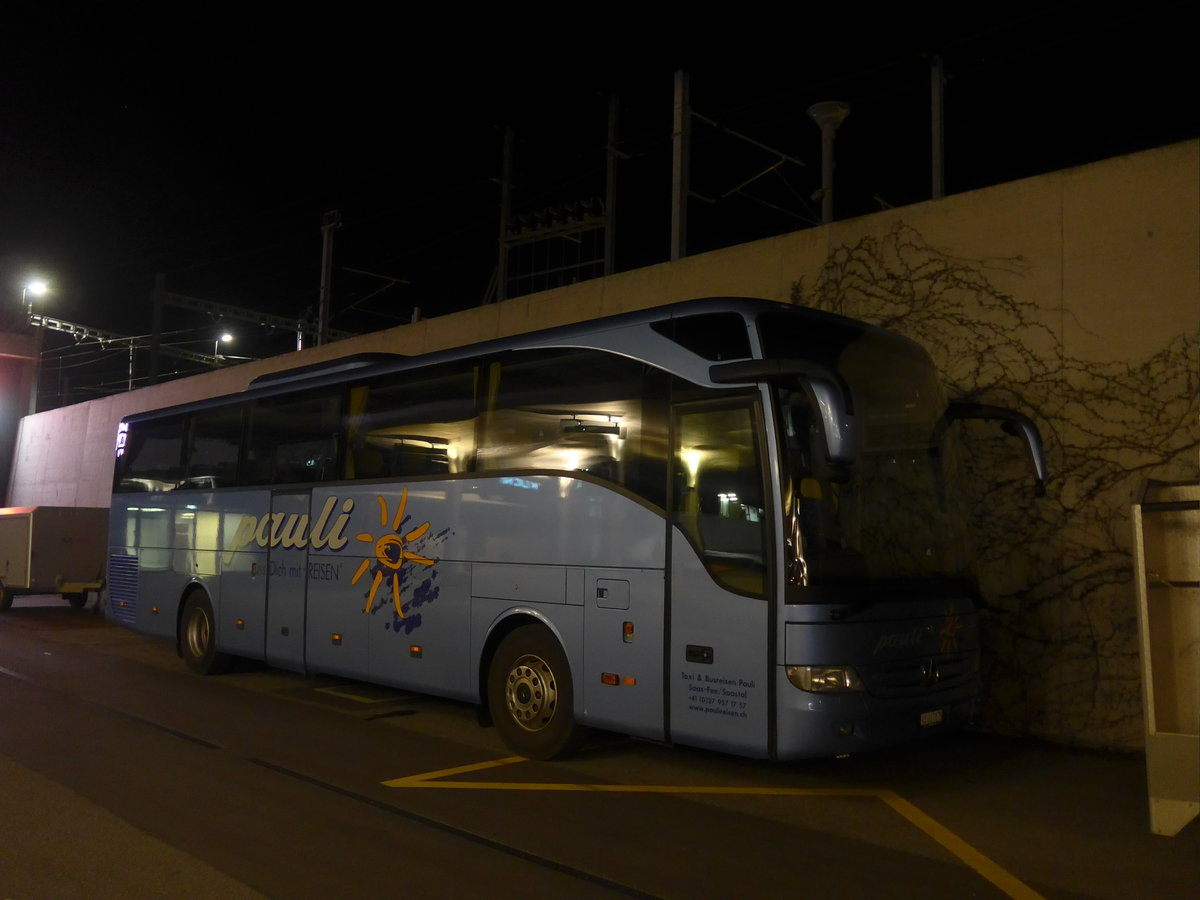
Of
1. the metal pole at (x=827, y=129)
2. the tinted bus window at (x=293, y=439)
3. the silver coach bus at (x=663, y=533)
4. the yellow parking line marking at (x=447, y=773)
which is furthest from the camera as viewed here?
the metal pole at (x=827, y=129)

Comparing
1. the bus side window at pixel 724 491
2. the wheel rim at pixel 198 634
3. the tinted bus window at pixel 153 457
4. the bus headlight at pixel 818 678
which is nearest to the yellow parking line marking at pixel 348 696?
the wheel rim at pixel 198 634

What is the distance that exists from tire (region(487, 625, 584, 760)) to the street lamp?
103 ft

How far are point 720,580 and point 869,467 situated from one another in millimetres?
1262

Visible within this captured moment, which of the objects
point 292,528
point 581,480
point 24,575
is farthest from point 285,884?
point 24,575

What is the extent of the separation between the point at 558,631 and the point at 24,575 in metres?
17.2

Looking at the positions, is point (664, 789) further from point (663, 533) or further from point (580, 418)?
point (580, 418)

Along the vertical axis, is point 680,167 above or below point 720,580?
above

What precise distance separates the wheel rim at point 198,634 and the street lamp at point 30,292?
2540cm

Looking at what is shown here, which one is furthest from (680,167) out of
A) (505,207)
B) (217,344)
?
(217,344)

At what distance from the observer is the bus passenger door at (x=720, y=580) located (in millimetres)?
6402

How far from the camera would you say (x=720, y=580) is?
663 centimetres

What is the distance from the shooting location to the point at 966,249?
962 cm

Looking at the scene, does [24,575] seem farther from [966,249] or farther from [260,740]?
[966,249]

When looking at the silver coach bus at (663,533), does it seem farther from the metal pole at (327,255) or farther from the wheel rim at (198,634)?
the metal pole at (327,255)
